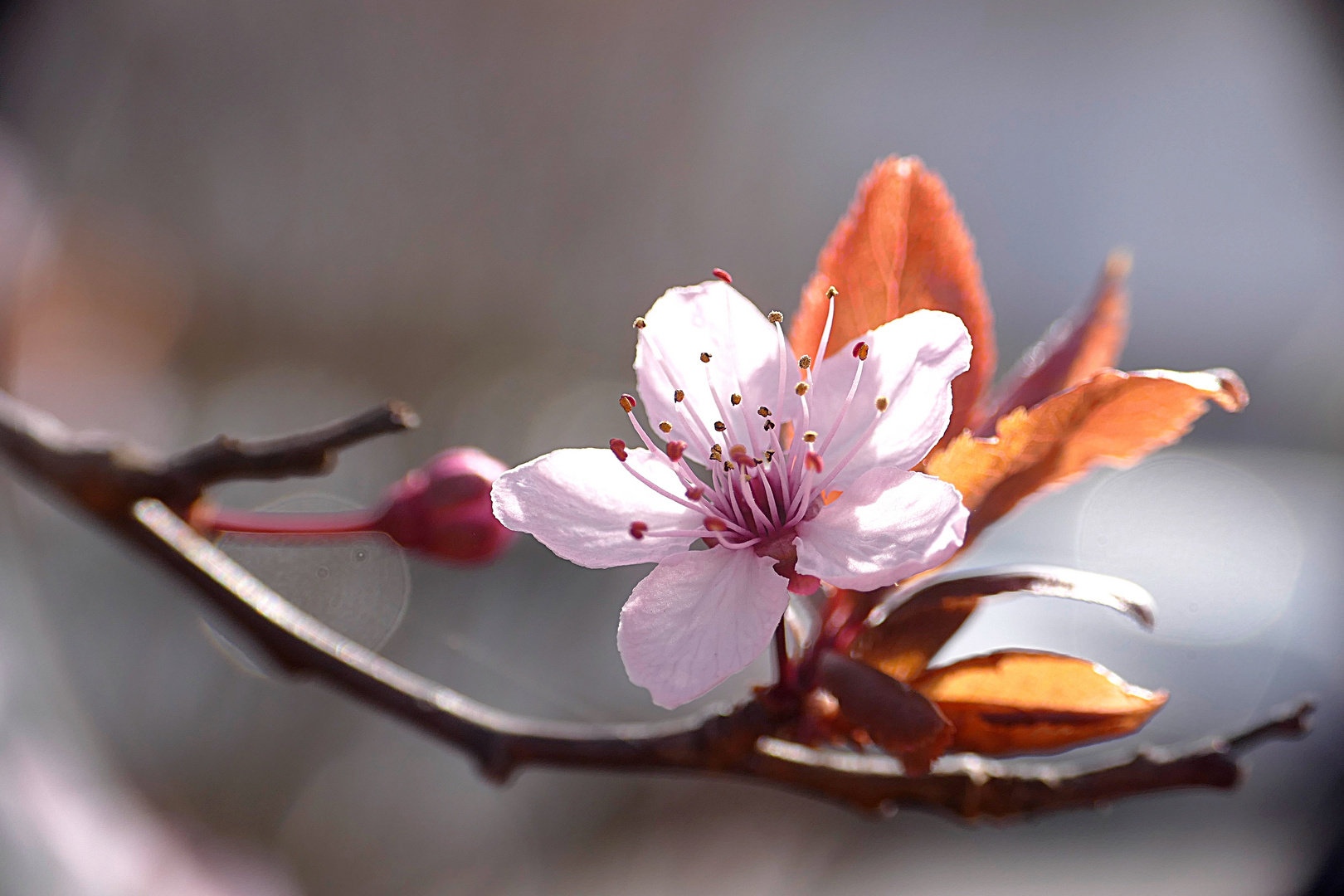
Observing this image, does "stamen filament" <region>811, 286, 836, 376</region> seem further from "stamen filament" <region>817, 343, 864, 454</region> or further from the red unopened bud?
the red unopened bud

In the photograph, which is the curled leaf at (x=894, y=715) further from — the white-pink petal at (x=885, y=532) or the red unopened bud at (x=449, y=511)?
the red unopened bud at (x=449, y=511)

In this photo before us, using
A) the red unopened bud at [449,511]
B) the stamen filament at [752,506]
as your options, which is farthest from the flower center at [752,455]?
the red unopened bud at [449,511]

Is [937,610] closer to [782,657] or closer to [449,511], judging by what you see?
[782,657]

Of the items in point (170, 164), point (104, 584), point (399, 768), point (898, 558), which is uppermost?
point (170, 164)

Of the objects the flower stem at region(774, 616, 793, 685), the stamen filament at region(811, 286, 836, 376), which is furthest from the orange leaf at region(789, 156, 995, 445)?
the flower stem at region(774, 616, 793, 685)

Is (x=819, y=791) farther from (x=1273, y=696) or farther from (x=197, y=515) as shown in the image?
(x=1273, y=696)

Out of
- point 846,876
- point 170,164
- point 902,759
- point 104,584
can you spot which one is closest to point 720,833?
point 846,876

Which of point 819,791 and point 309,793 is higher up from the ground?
point 819,791
